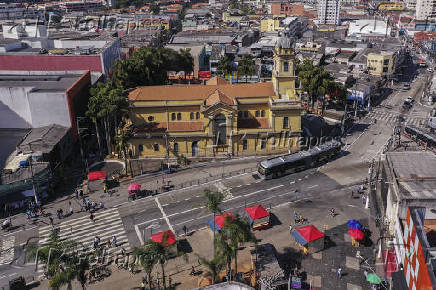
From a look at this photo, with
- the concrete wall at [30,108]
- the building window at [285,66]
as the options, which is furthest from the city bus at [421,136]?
the concrete wall at [30,108]

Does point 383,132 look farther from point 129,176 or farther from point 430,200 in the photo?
point 129,176

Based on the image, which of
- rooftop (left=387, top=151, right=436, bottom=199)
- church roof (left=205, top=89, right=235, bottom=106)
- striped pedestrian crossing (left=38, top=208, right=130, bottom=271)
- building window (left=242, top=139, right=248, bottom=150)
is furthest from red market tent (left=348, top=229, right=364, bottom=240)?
church roof (left=205, top=89, right=235, bottom=106)

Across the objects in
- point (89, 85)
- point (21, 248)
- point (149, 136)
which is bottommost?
point (21, 248)

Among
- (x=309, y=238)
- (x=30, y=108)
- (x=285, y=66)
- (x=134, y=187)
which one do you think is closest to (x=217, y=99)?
(x=285, y=66)

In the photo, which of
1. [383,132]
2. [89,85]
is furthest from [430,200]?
[89,85]

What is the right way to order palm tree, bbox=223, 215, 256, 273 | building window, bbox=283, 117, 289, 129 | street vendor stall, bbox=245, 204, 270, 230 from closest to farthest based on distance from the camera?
palm tree, bbox=223, 215, 256, 273, street vendor stall, bbox=245, 204, 270, 230, building window, bbox=283, 117, 289, 129

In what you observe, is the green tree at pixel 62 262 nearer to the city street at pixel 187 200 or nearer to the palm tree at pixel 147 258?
the palm tree at pixel 147 258

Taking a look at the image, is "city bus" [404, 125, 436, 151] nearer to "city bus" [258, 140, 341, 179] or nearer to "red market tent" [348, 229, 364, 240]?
"city bus" [258, 140, 341, 179]
